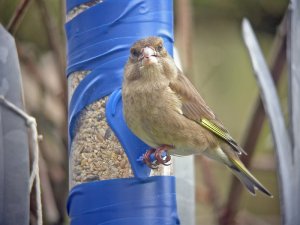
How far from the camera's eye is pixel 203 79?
6.17m

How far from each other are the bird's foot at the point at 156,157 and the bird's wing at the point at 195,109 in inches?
9.0

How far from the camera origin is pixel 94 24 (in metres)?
3.98

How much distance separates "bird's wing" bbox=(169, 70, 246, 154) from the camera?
406cm

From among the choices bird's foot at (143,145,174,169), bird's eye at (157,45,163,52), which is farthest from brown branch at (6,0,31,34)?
bird's foot at (143,145,174,169)

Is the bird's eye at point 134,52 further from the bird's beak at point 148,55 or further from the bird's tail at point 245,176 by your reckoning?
the bird's tail at point 245,176

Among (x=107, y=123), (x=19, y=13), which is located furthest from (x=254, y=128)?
(x=19, y=13)

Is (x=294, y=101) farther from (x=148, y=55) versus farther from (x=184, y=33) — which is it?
(x=184, y=33)

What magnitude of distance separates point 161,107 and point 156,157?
0.23 meters

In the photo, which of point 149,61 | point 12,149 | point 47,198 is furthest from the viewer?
point 47,198

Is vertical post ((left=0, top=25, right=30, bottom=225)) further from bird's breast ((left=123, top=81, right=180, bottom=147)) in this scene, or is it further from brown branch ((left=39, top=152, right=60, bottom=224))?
brown branch ((left=39, top=152, right=60, bottom=224))

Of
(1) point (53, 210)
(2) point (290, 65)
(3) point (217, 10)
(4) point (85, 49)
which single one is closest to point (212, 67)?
(3) point (217, 10)

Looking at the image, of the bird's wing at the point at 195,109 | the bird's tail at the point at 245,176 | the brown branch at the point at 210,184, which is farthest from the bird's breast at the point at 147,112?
the brown branch at the point at 210,184

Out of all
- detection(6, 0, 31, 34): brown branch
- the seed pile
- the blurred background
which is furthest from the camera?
the blurred background

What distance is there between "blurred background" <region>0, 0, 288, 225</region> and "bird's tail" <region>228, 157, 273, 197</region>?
49cm
